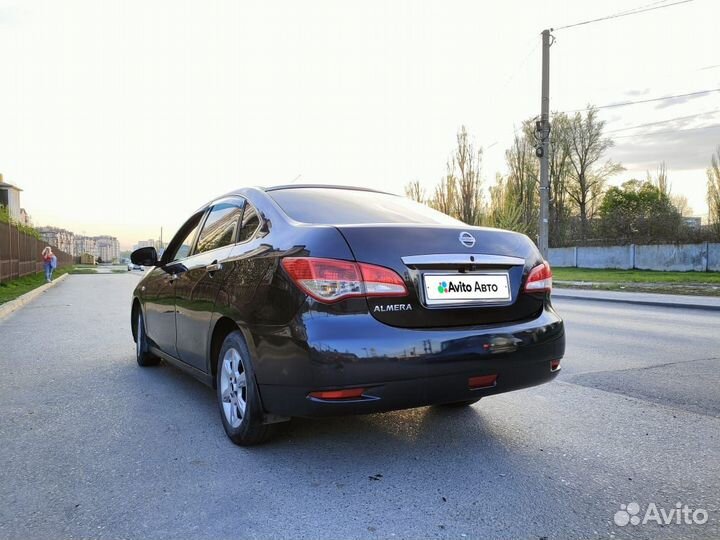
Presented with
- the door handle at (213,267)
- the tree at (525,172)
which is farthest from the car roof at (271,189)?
the tree at (525,172)

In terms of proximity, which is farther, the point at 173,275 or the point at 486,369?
the point at 173,275

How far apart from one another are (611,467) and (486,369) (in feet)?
2.81

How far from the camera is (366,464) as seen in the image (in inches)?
117

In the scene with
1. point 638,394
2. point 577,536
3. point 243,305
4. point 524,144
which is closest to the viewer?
point 577,536

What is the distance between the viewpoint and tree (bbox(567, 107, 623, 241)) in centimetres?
4469

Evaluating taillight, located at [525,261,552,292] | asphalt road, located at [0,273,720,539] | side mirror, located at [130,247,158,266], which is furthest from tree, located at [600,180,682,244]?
side mirror, located at [130,247,158,266]

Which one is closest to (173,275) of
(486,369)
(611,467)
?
(486,369)

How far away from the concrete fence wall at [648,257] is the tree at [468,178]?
721cm

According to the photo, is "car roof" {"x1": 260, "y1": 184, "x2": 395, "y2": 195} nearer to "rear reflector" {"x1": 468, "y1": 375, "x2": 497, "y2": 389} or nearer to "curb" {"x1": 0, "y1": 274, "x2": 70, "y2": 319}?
"rear reflector" {"x1": 468, "y1": 375, "x2": 497, "y2": 389}

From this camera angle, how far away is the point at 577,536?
2.22 meters

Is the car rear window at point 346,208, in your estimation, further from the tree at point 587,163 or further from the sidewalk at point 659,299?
the tree at point 587,163

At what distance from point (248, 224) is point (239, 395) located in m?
1.08

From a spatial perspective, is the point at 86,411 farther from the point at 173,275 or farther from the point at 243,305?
the point at 243,305

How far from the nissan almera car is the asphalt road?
1.20ft
